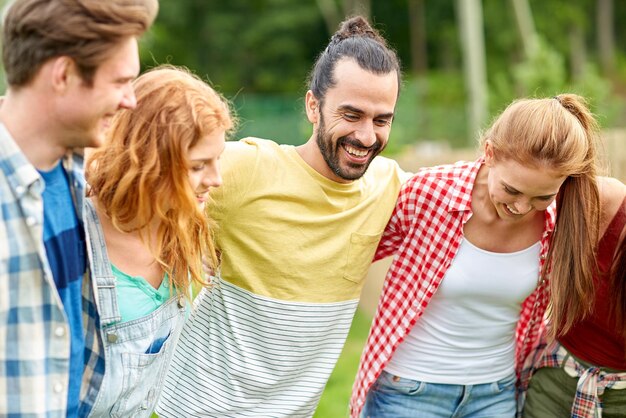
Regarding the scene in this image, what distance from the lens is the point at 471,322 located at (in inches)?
130

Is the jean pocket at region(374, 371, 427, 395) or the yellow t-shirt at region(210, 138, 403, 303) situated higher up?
the yellow t-shirt at region(210, 138, 403, 303)

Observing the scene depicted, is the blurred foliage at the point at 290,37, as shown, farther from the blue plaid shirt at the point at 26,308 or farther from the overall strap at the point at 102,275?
the blue plaid shirt at the point at 26,308

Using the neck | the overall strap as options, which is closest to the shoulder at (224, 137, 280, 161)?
the overall strap

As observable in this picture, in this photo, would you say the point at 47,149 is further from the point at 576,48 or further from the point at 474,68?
the point at 576,48

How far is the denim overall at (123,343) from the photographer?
8.32ft

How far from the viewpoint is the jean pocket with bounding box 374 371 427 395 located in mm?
3332

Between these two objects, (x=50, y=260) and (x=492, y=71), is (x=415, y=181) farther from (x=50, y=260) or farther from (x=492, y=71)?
→ (x=492, y=71)

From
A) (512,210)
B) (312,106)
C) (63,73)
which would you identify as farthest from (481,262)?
(63,73)

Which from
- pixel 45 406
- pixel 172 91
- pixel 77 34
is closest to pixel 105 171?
pixel 172 91

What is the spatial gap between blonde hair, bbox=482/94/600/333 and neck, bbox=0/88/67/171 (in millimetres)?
1585

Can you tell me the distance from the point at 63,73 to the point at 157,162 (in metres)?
0.47

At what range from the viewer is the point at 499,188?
315 cm

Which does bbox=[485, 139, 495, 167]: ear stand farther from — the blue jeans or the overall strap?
the overall strap

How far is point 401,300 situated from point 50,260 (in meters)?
1.47
